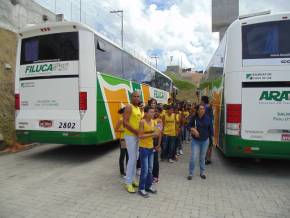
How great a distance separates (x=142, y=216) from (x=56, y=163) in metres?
4.22

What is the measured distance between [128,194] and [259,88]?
12.3ft

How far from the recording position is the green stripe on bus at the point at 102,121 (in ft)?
26.5

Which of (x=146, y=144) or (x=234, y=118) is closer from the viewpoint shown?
(x=146, y=144)

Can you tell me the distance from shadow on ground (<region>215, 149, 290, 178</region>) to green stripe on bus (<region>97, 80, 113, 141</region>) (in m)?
3.36

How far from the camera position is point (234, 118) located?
22.5 feet

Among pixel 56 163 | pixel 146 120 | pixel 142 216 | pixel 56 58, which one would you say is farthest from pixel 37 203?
pixel 56 58

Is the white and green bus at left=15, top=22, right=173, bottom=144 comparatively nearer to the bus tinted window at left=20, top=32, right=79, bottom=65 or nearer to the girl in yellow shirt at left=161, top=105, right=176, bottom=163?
the bus tinted window at left=20, top=32, right=79, bottom=65

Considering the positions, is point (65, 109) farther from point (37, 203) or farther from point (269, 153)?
point (269, 153)

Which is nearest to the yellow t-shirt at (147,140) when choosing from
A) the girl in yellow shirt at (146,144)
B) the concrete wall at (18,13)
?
the girl in yellow shirt at (146,144)

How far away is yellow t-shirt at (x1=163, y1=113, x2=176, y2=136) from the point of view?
805 centimetres

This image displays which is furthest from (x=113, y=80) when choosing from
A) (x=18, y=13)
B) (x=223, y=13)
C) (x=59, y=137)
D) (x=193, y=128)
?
(x=223, y=13)

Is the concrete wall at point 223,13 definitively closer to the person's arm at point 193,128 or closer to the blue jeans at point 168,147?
the blue jeans at point 168,147

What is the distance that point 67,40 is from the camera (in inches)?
309

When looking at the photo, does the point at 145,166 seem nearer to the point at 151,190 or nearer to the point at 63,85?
the point at 151,190
